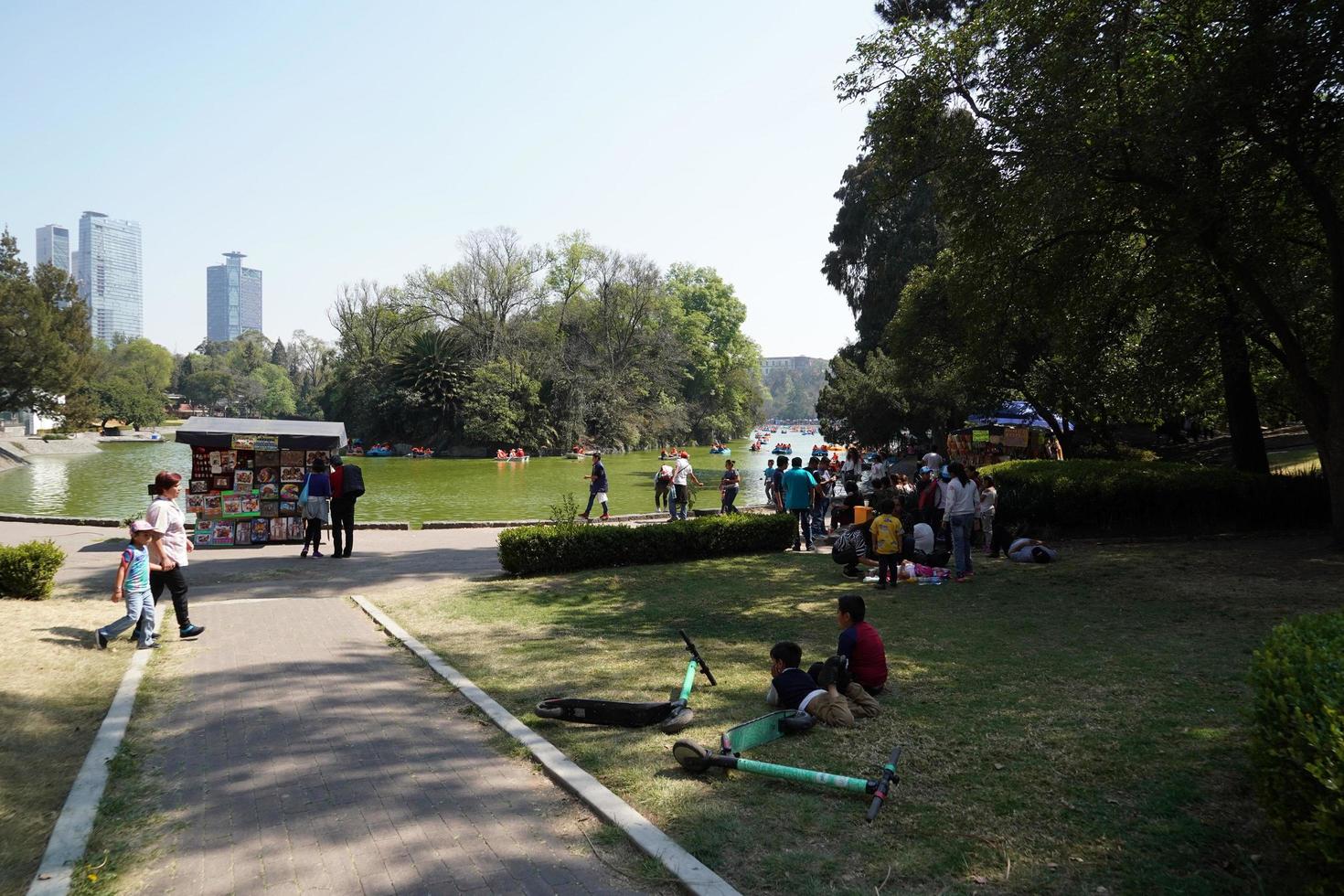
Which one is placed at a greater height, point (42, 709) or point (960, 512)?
point (960, 512)

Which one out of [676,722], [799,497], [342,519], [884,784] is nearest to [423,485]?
[342,519]

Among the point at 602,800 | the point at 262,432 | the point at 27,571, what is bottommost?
the point at 602,800

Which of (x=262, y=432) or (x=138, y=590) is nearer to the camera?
(x=138, y=590)

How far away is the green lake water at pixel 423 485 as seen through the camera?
24547 mm

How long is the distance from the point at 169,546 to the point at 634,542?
683 cm

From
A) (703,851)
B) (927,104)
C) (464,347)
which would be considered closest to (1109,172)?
(927,104)

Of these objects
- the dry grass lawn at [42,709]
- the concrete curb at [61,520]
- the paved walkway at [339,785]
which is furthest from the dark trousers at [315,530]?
the concrete curb at [61,520]

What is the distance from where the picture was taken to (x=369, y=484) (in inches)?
1439

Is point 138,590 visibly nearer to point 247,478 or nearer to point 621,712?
point 621,712

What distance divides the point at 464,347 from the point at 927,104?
55500 millimetres

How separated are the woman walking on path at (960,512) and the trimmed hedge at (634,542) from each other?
12.6ft

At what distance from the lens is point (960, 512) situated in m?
11.7

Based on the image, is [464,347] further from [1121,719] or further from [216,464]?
[1121,719]

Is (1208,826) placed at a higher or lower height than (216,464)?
lower
